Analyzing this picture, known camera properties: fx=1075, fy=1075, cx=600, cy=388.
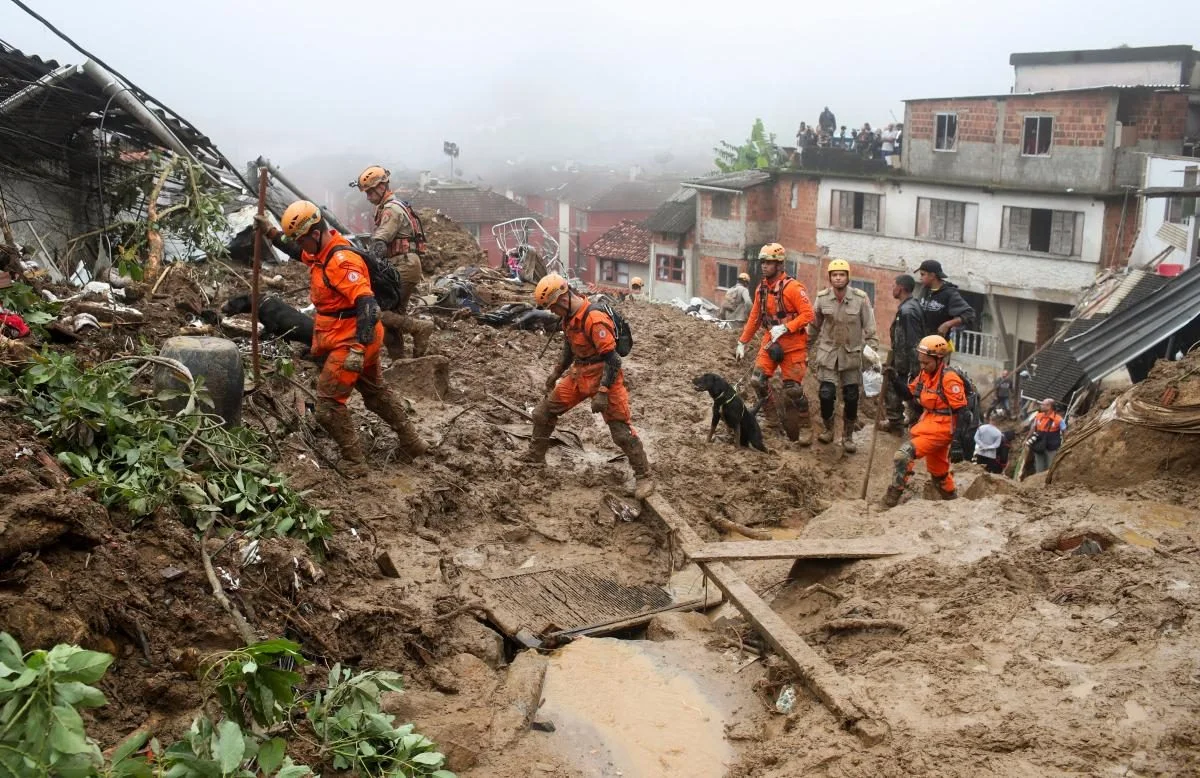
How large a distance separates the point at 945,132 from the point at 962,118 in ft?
2.46

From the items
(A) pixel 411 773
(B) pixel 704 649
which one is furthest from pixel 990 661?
(A) pixel 411 773

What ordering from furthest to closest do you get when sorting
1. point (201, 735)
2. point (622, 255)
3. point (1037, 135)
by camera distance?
point (622, 255) < point (1037, 135) < point (201, 735)

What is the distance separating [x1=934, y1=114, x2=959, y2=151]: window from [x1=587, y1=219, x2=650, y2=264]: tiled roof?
41.5 feet

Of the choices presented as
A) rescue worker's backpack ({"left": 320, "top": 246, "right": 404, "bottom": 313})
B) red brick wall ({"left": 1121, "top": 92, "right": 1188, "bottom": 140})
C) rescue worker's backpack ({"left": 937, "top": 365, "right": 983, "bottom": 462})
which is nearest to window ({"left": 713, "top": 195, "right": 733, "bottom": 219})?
red brick wall ({"left": 1121, "top": 92, "right": 1188, "bottom": 140})

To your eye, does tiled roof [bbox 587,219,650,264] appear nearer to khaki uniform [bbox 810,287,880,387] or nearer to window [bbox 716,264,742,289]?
window [bbox 716,264,742,289]

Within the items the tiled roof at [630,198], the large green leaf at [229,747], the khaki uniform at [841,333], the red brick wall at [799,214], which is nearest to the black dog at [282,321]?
the khaki uniform at [841,333]

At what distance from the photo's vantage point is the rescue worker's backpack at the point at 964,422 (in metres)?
8.61

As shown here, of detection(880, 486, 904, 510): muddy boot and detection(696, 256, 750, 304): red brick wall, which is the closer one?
detection(880, 486, 904, 510): muddy boot

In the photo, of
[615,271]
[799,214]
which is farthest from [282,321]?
[615,271]

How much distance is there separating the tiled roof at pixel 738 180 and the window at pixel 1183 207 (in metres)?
14.2

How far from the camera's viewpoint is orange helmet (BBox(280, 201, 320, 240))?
7.08 meters

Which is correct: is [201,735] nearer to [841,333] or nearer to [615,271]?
→ [841,333]

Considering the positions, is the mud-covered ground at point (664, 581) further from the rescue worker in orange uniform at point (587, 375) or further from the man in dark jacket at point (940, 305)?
the man in dark jacket at point (940, 305)

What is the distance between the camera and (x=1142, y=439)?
7520 mm
